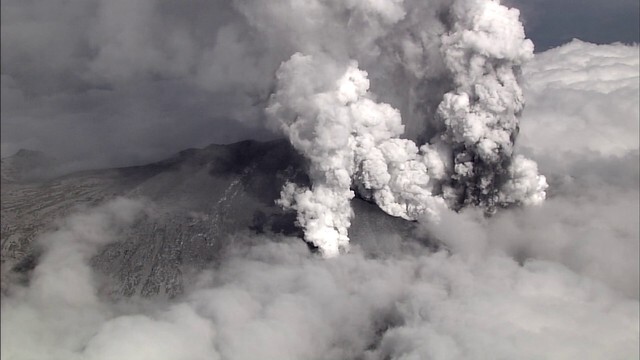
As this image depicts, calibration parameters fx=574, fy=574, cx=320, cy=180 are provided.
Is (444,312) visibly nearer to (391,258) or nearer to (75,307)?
(391,258)

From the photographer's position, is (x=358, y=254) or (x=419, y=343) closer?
(x=419, y=343)

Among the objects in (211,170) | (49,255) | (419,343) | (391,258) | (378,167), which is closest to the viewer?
(49,255)

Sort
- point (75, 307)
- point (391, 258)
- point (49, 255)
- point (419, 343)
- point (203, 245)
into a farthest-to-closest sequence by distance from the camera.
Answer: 1. point (391, 258)
2. point (203, 245)
3. point (419, 343)
4. point (49, 255)
5. point (75, 307)

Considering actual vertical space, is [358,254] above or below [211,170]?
below

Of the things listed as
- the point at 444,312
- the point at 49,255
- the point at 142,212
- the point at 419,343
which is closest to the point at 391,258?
the point at 444,312

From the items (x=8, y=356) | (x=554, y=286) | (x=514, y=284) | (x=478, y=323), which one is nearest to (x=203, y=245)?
(x=478, y=323)

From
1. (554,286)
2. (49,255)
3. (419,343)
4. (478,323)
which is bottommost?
(49,255)
